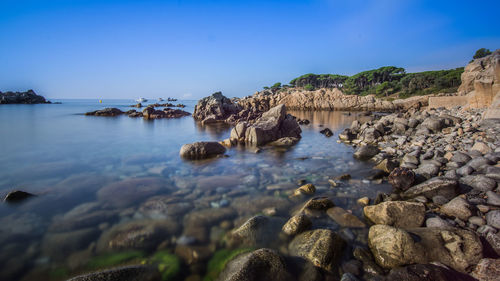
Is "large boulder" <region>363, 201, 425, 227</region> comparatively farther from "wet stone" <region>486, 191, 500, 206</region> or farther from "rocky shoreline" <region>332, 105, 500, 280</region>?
"wet stone" <region>486, 191, 500, 206</region>

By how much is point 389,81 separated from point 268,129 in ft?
285

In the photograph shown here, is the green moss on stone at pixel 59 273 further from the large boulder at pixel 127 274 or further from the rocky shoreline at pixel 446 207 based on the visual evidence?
the rocky shoreline at pixel 446 207

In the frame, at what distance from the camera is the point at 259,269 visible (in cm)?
341

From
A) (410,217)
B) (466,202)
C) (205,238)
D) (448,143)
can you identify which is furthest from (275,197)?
(448,143)

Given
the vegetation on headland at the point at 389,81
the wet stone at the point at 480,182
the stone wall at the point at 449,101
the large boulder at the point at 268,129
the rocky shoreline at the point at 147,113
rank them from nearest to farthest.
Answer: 1. the wet stone at the point at 480,182
2. the large boulder at the point at 268,129
3. the stone wall at the point at 449,101
4. the rocky shoreline at the point at 147,113
5. the vegetation on headland at the point at 389,81

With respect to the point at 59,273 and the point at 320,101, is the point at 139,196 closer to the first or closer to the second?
the point at 59,273

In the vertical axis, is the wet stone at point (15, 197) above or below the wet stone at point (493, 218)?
below

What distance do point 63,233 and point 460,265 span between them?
25.2 ft

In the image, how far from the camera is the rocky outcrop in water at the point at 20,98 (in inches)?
3253

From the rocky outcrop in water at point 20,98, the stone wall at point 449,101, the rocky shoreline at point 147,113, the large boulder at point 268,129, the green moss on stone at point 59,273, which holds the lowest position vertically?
the green moss on stone at point 59,273

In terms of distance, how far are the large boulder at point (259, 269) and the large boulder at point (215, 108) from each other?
34.8 meters

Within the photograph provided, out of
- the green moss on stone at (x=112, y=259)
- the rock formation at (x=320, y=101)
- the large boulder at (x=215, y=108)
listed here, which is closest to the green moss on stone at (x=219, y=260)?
the green moss on stone at (x=112, y=259)

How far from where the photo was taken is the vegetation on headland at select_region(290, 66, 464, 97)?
5599 cm

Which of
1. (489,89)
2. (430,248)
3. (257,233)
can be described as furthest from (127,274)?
(489,89)
